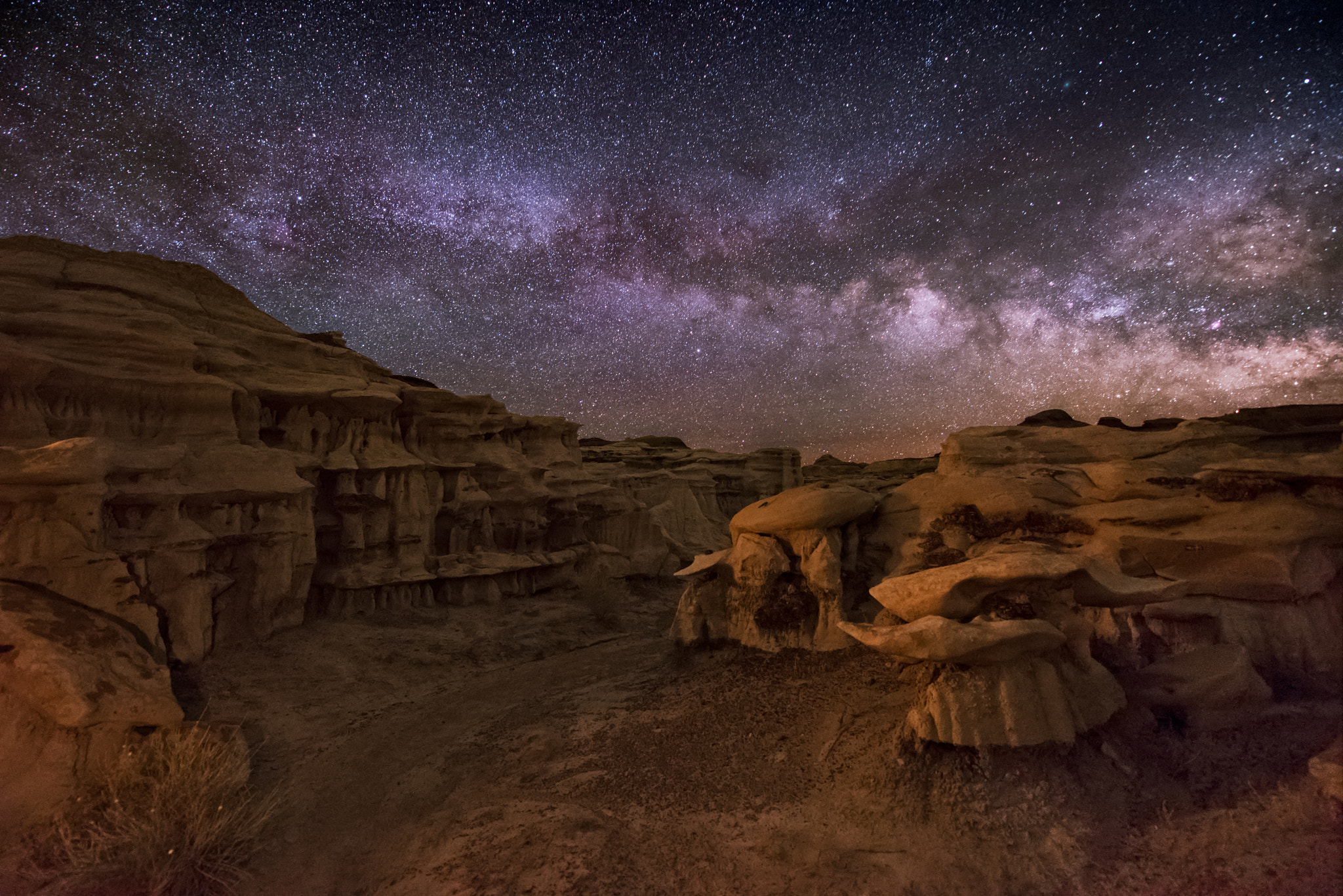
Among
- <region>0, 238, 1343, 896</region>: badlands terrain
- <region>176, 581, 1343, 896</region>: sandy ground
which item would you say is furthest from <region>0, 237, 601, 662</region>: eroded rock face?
<region>176, 581, 1343, 896</region>: sandy ground

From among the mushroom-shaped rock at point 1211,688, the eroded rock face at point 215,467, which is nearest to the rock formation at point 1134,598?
the mushroom-shaped rock at point 1211,688

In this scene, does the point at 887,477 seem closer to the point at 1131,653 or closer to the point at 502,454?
the point at 502,454

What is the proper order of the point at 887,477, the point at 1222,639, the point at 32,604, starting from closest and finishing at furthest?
the point at 1222,639 → the point at 32,604 → the point at 887,477

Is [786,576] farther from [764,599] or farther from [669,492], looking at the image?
[669,492]

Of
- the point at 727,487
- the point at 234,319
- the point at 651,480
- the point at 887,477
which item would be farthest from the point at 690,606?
the point at 887,477

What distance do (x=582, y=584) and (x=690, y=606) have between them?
44.4 ft

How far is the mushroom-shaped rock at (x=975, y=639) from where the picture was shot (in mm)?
7660

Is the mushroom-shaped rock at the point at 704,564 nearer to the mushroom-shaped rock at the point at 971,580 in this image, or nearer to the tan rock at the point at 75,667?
the mushroom-shaped rock at the point at 971,580

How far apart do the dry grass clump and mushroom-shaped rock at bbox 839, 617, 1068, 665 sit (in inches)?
387

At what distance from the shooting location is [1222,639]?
27.8 ft

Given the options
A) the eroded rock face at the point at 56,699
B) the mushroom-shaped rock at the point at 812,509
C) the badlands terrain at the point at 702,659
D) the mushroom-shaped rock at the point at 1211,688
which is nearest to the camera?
the badlands terrain at the point at 702,659

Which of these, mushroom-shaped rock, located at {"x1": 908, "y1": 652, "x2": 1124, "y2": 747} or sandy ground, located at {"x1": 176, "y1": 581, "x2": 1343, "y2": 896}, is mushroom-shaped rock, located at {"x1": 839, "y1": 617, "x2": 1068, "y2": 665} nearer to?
mushroom-shaped rock, located at {"x1": 908, "y1": 652, "x2": 1124, "y2": 747}

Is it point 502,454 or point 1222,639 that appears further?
point 502,454

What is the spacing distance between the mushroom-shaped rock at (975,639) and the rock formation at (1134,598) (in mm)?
24
